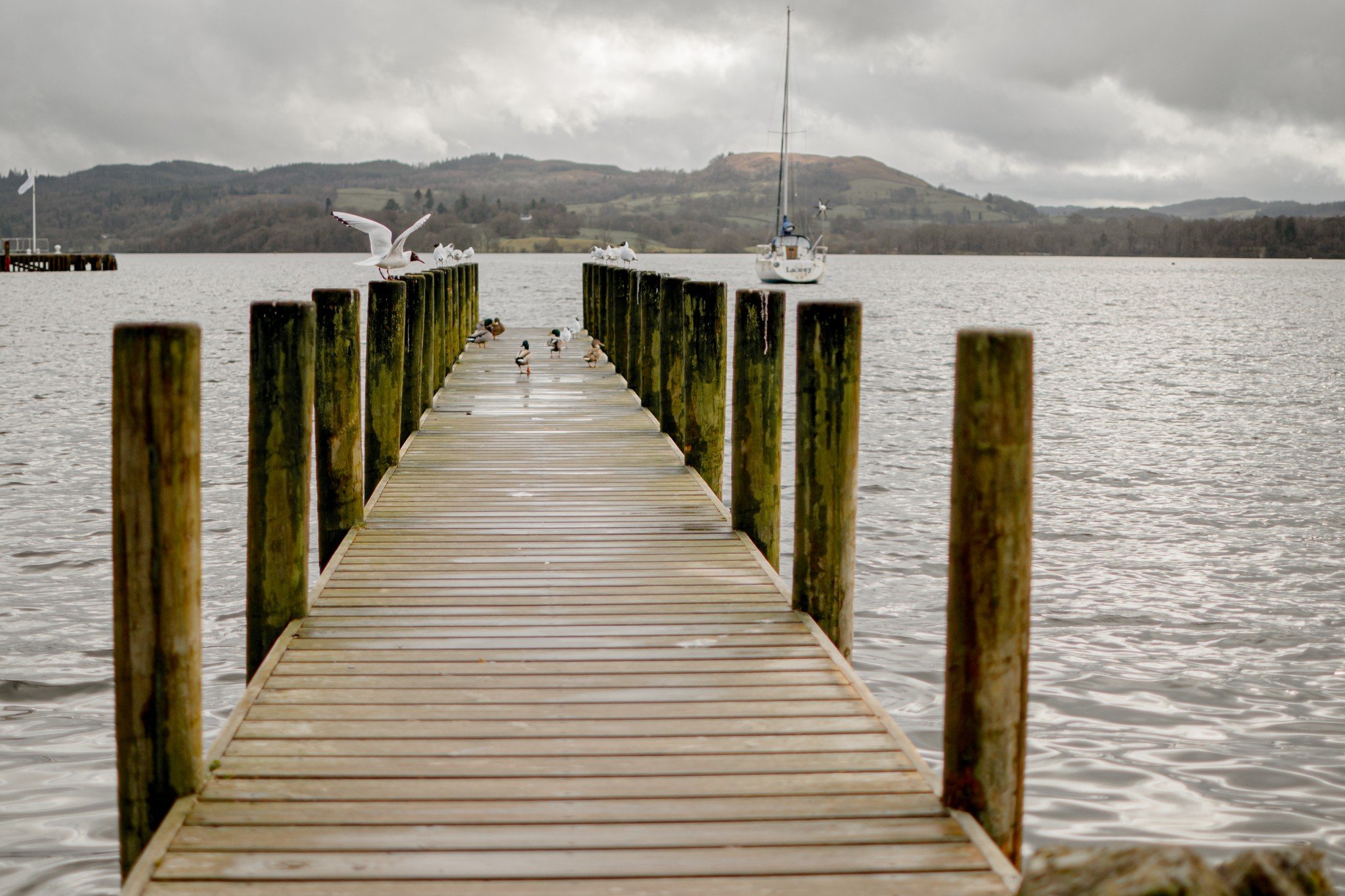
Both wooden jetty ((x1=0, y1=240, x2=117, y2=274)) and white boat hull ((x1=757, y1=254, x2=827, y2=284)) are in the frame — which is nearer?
white boat hull ((x1=757, y1=254, x2=827, y2=284))

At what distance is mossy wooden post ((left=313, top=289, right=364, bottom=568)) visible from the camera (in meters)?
7.52

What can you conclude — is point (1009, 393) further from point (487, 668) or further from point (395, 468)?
point (395, 468)

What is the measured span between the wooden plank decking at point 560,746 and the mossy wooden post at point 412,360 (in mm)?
3977

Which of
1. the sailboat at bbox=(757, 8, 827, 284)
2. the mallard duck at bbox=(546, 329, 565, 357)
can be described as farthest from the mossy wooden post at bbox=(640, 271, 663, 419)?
the sailboat at bbox=(757, 8, 827, 284)

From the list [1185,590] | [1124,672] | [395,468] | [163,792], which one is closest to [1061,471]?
[1185,590]

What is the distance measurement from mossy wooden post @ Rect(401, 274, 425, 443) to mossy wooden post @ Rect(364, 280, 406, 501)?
1.56m

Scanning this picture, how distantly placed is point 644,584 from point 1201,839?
3.04 m

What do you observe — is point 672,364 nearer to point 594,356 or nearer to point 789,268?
point 594,356

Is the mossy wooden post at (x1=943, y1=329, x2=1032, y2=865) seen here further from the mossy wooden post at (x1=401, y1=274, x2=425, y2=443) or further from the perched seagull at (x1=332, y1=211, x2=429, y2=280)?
the perched seagull at (x1=332, y1=211, x2=429, y2=280)

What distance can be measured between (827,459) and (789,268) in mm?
78323

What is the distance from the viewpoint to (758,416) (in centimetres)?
748

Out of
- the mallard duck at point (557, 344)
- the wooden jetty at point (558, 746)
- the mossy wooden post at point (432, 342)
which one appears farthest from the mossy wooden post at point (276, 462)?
the mallard duck at point (557, 344)

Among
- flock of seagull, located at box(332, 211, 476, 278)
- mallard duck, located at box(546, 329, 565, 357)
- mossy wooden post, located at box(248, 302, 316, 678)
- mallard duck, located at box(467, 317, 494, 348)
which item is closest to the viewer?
mossy wooden post, located at box(248, 302, 316, 678)

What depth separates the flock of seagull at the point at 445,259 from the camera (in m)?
14.1
